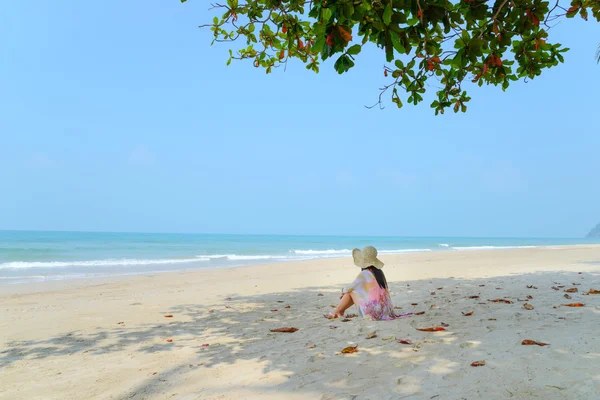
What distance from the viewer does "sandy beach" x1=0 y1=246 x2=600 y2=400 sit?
312cm

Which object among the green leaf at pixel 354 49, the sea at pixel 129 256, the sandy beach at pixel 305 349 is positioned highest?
the green leaf at pixel 354 49

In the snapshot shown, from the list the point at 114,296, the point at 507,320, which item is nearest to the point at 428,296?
the point at 507,320

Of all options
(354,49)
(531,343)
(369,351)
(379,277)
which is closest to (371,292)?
(379,277)

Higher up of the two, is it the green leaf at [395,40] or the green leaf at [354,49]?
the green leaf at [395,40]

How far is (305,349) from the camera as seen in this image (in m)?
4.28

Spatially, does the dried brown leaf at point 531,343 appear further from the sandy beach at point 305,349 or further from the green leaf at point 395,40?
the green leaf at point 395,40

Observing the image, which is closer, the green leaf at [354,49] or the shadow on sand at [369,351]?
the shadow on sand at [369,351]

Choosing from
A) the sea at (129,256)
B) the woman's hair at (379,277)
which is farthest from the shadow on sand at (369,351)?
the sea at (129,256)

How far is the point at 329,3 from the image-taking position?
9.78 ft

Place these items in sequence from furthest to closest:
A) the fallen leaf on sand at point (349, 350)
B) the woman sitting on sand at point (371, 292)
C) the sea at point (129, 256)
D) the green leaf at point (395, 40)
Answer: the sea at point (129, 256), the woman sitting on sand at point (371, 292), the fallen leaf on sand at point (349, 350), the green leaf at point (395, 40)

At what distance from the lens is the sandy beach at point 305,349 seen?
312 cm

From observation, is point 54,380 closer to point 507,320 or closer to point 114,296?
point 507,320

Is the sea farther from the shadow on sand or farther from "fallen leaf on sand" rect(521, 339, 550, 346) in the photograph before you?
"fallen leaf on sand" rect(521, 339, 550, 346)

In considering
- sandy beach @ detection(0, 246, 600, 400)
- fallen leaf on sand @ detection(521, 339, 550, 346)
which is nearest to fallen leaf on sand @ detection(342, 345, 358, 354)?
sandy beach @ detection(0, 246, 600, 400)
